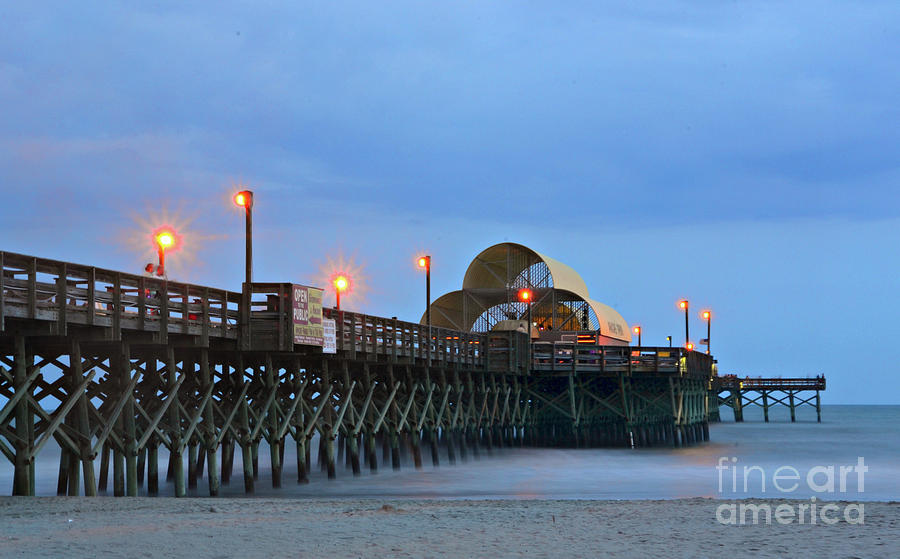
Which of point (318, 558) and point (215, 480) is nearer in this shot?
point (318, 558)

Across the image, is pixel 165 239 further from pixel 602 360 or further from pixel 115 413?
pixel 602 360

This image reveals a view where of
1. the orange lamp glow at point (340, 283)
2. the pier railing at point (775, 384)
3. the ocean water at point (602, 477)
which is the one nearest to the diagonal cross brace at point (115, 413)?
the ocean water at point (602, 477)

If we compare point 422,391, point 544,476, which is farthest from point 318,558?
point 422,391

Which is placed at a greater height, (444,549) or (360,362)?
(360,362)

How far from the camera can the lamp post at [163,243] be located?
80.0 ft

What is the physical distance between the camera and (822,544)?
14.3 meters

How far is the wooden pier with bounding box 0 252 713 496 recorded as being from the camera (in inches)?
775

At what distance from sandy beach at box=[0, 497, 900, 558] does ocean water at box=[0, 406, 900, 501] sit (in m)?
8.76

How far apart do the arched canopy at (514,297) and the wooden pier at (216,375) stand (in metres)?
17.4

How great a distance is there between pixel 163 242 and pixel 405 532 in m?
11.7

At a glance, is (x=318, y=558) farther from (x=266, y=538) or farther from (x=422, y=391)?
(x=422, y=391)

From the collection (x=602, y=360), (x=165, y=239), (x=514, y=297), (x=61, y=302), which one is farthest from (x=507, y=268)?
(x=61, y=302)

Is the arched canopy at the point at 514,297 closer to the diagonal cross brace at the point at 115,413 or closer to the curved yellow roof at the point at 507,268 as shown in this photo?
the curved yellow roof at the point at 507,268

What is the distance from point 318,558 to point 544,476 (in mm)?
22437
